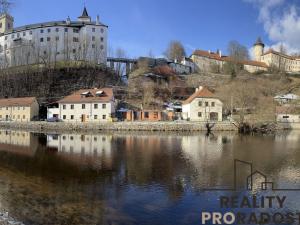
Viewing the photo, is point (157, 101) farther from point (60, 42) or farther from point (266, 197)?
point (266, 197)

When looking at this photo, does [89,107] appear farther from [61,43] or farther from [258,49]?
[258,49]

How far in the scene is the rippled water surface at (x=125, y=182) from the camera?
1372cm

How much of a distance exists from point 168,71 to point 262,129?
50029mm

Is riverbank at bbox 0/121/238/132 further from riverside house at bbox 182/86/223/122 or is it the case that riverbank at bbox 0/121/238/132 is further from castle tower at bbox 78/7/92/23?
castle tower at bbox 78/7/92/23

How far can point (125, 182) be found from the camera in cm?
1889

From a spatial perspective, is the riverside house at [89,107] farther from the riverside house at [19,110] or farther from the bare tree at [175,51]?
the bare tree at [175,51]

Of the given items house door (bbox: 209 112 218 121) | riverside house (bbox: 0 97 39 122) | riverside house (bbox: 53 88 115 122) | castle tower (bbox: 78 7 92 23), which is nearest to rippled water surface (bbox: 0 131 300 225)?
riverside house (bbox: 53 88 115 122)

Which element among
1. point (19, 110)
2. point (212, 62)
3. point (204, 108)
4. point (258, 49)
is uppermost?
point (258, 49)

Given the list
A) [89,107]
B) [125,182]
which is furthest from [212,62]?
[125,182]

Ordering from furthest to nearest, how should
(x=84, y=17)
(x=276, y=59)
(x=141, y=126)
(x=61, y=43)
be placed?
(x=276, y=59) → (x=84, y=17) → (x=61, y=43) → (x=141, y=126)

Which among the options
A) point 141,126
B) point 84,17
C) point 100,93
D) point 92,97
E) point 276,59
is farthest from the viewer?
point 276,59

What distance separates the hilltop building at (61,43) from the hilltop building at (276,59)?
76.3 meters

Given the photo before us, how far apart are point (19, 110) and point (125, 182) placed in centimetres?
6078

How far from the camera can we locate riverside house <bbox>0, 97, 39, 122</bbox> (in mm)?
71562
